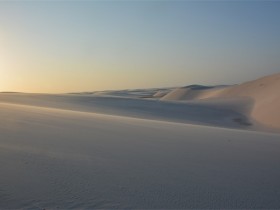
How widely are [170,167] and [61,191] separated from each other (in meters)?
1.83

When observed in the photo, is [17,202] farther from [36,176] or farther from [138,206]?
[138,206]

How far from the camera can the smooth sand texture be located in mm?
21953

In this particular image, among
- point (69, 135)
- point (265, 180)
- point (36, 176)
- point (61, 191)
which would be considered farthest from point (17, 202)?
point (69, 135)

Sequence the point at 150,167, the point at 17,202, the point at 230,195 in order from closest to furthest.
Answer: the point at 17,202 < the point at 230,195 < the point at 150,167

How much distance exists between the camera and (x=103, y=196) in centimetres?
335

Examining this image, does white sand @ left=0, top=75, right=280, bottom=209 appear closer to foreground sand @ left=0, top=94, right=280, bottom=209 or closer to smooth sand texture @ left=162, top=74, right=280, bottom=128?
foreground sand @ left=0, top=94, right=280, bottom=209

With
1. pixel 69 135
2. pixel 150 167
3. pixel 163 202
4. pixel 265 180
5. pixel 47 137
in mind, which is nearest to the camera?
pixel 163 202

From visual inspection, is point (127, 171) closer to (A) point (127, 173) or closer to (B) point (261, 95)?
(A) point (127, 173)

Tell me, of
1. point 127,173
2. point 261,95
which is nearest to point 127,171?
point 127,173

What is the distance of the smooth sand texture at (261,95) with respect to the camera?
22.0 metres

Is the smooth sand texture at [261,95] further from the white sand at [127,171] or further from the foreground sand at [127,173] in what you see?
the foreground sand at [127,173]

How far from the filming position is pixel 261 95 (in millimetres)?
32031

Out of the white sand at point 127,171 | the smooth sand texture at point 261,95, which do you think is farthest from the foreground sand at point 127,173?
the smooth sand texture at point 261,95

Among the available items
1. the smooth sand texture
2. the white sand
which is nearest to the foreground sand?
the white sand
